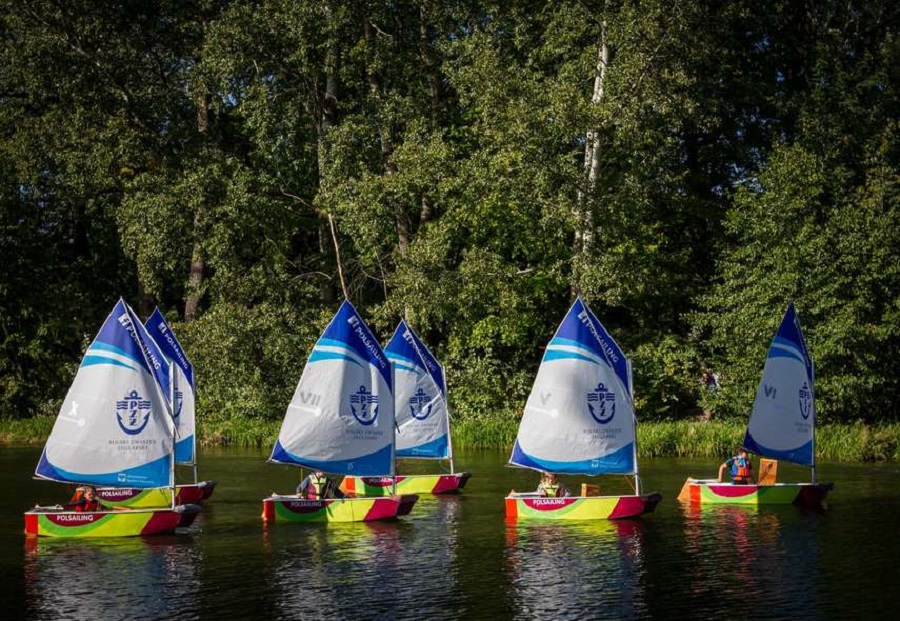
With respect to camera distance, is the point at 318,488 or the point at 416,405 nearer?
the point at 318,488

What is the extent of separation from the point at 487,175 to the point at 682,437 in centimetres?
1645

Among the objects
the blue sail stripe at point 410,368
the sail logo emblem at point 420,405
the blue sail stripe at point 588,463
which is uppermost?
the blue sail stripe at point 410,368

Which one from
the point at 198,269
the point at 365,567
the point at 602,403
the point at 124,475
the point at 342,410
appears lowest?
the point at 365,567

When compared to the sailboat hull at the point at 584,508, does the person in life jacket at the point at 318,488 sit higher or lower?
higher

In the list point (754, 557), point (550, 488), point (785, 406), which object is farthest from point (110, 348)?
point (785, 406)

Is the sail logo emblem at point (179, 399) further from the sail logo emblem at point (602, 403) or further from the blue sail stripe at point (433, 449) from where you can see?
the sail logo emblem at point (602, 403)

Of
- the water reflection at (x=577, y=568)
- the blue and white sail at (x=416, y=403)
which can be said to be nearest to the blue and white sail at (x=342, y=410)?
the water reflection at (x=577, y=568)

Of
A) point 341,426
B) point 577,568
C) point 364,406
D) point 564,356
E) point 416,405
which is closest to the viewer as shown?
point 577,568

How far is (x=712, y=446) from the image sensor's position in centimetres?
5944

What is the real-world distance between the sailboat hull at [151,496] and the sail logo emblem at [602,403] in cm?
1408

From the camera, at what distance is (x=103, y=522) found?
3669cm

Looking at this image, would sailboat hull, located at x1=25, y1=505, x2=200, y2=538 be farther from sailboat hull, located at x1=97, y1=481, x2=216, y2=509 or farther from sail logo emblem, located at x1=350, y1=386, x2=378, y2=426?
sailboat hull, located at x1=97, y1=481, x2=216, y2=509

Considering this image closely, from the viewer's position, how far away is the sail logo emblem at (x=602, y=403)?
1594 inches

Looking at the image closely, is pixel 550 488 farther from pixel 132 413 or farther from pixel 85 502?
pixel 85 502
